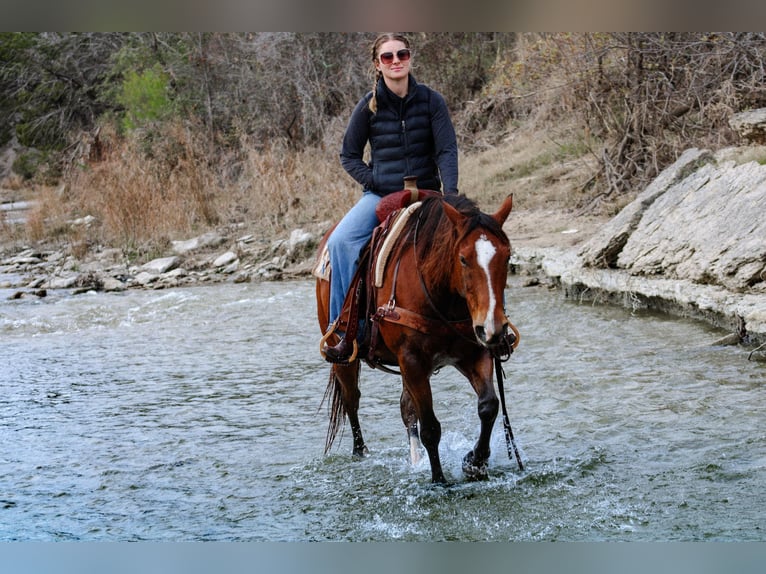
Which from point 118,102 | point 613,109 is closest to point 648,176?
point 613,109

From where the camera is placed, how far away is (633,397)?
6578mm

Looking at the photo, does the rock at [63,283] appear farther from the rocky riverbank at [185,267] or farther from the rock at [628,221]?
the rock at [628,221]

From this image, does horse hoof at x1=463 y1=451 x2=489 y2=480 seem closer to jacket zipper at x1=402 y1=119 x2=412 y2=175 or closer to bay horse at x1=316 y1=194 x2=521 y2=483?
bay horse at x1=316 y1=194 x2=521 y2=483

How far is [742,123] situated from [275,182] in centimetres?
866

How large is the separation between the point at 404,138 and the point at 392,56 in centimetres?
45

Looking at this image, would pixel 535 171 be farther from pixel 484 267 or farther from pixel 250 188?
pixel 484 267

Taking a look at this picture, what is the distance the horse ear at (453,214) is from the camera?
415cm

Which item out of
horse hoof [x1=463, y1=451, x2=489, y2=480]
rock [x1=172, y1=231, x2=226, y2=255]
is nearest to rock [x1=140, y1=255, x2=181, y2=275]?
rock [x1=172, y1=231, x2=226, y2=255]

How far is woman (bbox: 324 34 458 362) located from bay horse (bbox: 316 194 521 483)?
0.28 m

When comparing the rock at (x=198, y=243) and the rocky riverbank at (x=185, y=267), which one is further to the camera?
the rock at (x=198, y=243)

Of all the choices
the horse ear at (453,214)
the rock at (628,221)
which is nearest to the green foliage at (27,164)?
the rock at (628,221)

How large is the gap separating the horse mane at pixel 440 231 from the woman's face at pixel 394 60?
0.70m

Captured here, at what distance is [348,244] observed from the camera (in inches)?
200

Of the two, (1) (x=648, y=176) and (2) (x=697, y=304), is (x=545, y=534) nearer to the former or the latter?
(2) (x=697, y=304)
